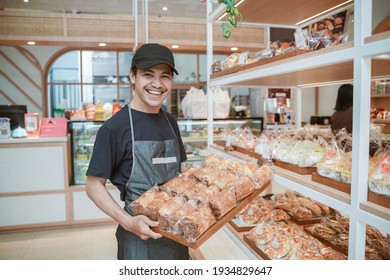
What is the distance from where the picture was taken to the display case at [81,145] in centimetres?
359

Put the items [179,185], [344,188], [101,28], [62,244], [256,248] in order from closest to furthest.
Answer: [344,188]
[179,185]
[256,248]
[62,244]
[101,28]

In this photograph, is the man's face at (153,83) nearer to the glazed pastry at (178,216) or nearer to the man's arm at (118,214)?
the man's arm at (118,214)

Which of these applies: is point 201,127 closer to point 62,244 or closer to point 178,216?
point 62,244

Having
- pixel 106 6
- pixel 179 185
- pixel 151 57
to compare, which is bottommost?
pixel 179 185

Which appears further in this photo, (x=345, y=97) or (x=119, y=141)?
(x=345, y=97)

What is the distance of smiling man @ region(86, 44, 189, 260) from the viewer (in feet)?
4.24

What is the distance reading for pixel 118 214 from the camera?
1.21 m

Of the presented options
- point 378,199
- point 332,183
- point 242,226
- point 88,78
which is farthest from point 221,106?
Result: point 88,78

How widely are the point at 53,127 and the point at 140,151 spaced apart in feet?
7.95

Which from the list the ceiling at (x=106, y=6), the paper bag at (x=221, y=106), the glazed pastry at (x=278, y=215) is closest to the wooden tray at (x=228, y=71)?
the glazed pastry at (x=278, y=215)

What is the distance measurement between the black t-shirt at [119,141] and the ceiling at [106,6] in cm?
537

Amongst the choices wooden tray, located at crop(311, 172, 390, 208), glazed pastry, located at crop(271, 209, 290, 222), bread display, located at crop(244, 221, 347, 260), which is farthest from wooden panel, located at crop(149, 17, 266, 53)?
wooden tray, located at crop(311, 172, 390, 208)

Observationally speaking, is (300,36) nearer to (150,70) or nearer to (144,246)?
(150,70)

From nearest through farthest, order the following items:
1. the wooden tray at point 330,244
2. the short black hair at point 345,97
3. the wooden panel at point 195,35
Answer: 1. the wooden tray at point 330,244
2. the short black hair at point 345,97
3. the wooden panel at point 195,35
